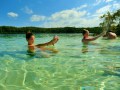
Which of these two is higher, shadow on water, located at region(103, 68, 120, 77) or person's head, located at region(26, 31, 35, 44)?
person's head, located at region(26, 31, 35, 44)

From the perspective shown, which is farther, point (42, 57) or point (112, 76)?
point (42, 57)

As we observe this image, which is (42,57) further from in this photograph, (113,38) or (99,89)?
(113,38)

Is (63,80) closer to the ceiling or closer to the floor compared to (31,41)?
closer to the floor

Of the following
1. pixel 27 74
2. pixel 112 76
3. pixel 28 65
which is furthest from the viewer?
pixel 28 65

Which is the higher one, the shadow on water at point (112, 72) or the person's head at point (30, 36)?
the person's head at point (30, 36)

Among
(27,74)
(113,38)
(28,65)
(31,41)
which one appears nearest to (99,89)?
(27,74)

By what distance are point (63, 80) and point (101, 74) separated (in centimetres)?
102

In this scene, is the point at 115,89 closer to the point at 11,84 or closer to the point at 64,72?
the point at 64,72

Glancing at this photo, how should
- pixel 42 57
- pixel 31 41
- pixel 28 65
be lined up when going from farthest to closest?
pixel 31 41 < pixel 42 57 < pixel 28 65

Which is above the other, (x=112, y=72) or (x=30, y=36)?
(x=30, y=36)

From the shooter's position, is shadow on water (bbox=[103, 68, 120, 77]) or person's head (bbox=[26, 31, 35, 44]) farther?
person's head (bbox=[26, 31, 35, 44])

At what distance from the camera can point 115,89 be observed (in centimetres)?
436

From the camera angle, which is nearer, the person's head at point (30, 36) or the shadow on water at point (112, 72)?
the shadow on water at point (112, 72)

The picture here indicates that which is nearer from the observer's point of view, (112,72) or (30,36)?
(112,72)
